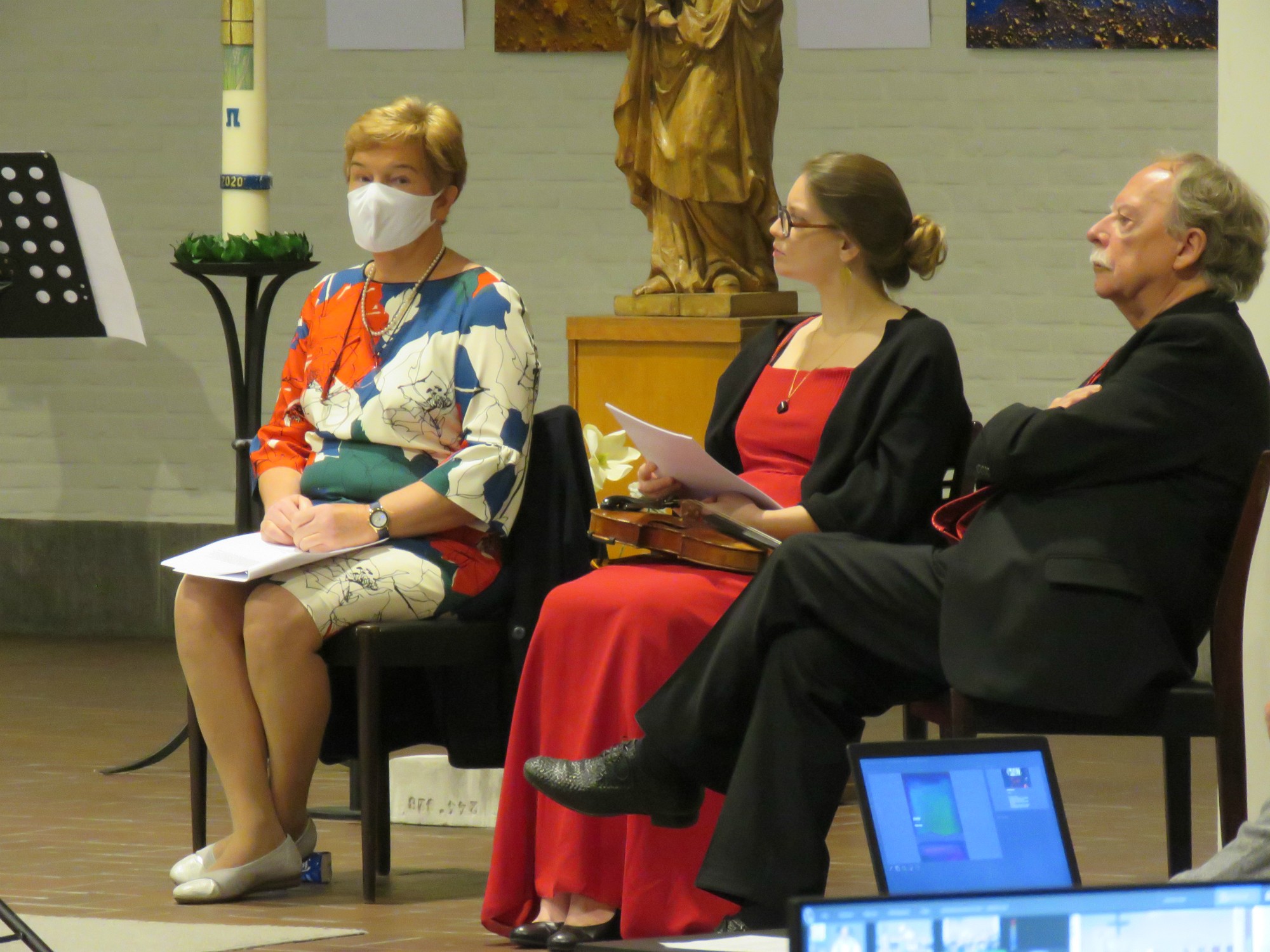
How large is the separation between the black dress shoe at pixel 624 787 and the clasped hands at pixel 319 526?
2.36 ft

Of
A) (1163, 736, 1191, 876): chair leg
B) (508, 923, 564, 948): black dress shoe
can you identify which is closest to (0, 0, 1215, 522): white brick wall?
(1163, 736, 1191, 876): chair leg

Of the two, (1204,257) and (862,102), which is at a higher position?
(862,102)

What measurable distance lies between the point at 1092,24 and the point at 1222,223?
11.1ft

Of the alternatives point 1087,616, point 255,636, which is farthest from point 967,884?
point 255,636

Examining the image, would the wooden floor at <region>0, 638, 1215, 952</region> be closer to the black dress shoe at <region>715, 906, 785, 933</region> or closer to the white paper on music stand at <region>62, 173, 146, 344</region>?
the black dress shoe at <region>715, 906, 785, 933</region>

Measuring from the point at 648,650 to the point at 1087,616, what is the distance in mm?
694

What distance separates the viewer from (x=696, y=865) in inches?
125

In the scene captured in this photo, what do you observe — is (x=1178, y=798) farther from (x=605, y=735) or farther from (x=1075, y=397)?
(x=605, y=735)

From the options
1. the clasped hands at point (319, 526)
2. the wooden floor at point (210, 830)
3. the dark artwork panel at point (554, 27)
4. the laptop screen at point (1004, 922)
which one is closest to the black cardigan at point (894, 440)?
the wooden floor at point (210, 830)

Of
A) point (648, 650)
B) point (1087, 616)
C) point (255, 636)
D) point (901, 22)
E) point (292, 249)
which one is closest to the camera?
point (1087, 616)

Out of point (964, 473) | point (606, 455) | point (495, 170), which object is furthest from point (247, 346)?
point (495, 170)

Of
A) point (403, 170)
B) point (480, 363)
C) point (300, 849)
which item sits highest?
point (403, 170)

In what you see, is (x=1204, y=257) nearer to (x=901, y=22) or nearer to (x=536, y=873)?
(x=536, y=873)

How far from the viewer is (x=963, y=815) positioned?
210 centimetres
